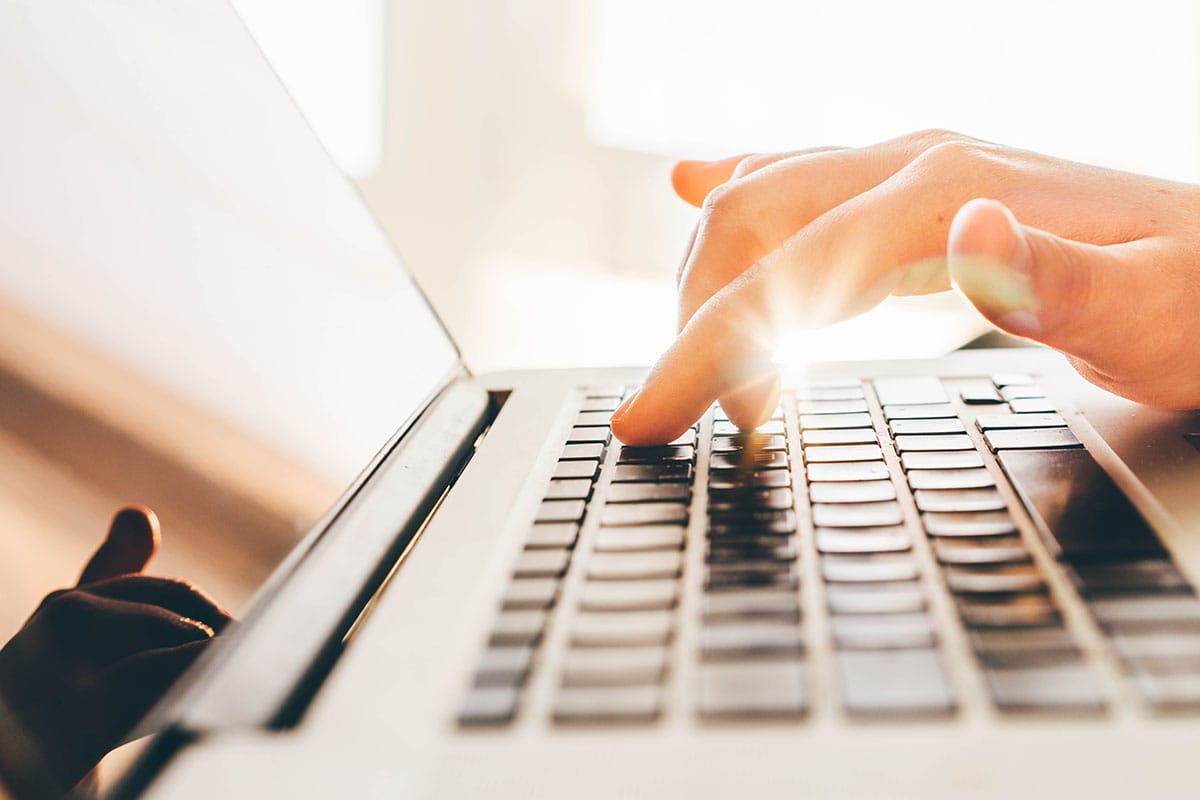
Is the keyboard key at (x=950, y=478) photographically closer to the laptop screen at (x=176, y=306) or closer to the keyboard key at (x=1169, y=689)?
the keyboard key at (x=1169, y=689)

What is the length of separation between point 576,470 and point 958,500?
164 millimetres

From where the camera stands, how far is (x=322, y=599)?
0.30m

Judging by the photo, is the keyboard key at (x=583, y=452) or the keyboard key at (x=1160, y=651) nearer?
the keyboard key at (x=1160, y=651)

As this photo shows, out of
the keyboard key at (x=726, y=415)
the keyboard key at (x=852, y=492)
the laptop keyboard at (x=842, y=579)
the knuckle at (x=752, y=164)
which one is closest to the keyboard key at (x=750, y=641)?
the laptop keyboard at (x=842, y=579)

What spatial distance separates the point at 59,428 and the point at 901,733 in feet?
0.95

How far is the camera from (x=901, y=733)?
0.21m

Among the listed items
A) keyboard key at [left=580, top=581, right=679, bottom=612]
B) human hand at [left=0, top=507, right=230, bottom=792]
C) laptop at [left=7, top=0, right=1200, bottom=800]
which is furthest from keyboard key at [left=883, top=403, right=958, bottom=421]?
human hand at [left=0, top=507, right=230, bottom=792]

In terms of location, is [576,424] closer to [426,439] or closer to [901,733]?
[426,439]

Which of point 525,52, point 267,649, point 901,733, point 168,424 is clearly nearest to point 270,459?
point 168,424

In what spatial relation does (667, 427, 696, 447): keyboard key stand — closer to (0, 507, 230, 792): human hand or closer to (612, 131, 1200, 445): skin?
(612, 131, 1200, 445): skin

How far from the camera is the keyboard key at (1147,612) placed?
240mm

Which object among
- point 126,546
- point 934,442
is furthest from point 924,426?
point 126,546

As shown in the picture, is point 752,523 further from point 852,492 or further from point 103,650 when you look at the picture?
point 103,650

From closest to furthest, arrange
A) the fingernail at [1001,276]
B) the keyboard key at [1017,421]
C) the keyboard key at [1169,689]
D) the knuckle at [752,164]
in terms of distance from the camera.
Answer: the keyboard key at [1169,689], the fingernail at [1001,276], the keyboard key at [1017,421], the knuckle at [752,164]
